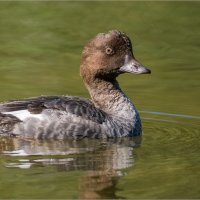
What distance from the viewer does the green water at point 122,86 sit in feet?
37.7

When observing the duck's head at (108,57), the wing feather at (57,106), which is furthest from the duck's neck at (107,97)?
the wing feather at (57,106)

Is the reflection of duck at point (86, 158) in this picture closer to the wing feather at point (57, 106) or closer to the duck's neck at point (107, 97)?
the wing feather at point (57, 106)

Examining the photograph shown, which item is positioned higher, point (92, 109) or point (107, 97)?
point (107, 97)

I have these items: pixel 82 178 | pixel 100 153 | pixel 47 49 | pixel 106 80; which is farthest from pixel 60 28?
pixel 82 178

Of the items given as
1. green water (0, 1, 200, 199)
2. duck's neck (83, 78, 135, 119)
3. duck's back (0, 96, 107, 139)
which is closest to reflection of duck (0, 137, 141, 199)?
green water (0, 1, 200, 199)

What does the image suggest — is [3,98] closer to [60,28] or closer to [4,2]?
[60,28]

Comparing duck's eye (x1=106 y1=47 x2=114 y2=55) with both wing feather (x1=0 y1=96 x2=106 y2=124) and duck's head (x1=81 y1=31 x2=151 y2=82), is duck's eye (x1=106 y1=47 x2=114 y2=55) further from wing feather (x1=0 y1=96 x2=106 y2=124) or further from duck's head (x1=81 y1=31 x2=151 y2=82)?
wing feather (x1=0 y1=96 x2=106 y2=124)

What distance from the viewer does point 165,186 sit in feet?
37.4

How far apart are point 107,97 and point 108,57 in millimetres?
633

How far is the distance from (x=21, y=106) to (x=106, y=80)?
1.56 meters

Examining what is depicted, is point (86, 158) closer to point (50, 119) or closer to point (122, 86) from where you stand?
point (50, 119)

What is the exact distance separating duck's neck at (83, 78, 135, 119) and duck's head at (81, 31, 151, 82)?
0.16 m

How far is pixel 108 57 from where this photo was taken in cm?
1455

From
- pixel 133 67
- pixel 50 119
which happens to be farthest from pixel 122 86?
pixel 50 119
